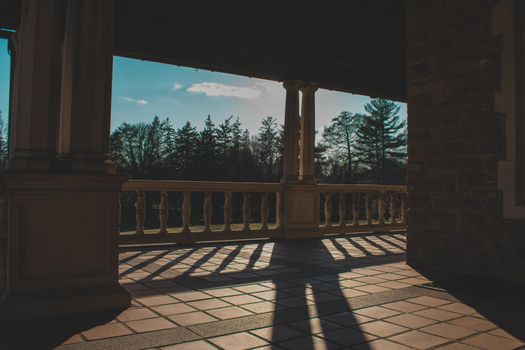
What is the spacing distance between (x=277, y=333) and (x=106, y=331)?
1041 mm

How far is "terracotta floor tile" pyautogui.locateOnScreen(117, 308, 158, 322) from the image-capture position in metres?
3.04

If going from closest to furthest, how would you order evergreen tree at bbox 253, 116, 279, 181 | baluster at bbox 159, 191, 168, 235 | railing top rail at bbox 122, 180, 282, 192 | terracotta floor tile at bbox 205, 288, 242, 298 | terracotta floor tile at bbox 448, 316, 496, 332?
terracotta floor tile at bbox 448, 316, 496, 332, terracotta floor tile at bbox 205, 288, 242, 298, railing top rail at bbox 122, 180, 282, 192, baluster at bbox 159, 191, 168, 235, evergreen tree at bbox 253, 116, 279, 181

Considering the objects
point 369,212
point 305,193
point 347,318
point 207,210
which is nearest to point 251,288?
point 347,318

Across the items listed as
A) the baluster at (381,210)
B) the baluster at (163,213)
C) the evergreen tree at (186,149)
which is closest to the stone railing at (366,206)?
the baluster at (381,210)

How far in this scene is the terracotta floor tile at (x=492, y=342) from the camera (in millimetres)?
2566

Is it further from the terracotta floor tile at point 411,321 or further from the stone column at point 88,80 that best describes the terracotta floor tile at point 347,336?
the stone column at point 88,80

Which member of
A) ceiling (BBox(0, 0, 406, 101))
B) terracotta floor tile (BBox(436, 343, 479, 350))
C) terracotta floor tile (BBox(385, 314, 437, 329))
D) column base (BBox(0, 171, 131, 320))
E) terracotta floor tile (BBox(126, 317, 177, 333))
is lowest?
terracotta floor tile (BBox(126, 317, 177, 333))

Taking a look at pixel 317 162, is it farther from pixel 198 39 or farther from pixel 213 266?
pixel 213 266

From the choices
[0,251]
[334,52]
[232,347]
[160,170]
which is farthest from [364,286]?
[160,170]

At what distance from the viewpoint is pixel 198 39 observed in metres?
7.32

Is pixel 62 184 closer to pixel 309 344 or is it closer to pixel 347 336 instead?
pixel 309 344

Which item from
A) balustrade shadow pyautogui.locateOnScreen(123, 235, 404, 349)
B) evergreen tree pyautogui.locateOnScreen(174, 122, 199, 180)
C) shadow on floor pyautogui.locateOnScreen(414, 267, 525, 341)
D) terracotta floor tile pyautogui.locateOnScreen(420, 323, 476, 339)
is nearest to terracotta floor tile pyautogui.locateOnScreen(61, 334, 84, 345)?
balustrade shadow pyautogui.locateOnScreen(123, 235, 404, 349)

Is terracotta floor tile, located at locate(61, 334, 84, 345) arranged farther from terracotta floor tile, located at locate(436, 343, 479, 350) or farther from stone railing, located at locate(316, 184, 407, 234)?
stone railing, located at locate(316, 184, 407, 234)

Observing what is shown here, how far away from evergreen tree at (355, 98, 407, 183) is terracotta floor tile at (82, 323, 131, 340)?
35209 mm
